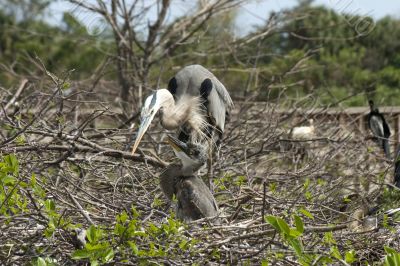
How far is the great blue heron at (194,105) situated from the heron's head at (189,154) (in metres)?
0.35

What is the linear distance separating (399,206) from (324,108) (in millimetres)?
3573

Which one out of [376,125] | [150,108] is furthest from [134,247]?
[376,125]

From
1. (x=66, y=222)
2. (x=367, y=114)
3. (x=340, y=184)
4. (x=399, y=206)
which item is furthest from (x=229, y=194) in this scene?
(x=367, y=114)

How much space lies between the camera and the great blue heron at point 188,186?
228 inches

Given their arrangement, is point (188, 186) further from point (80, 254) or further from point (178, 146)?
point (80, 254)

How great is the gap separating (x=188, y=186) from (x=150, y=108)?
68cm

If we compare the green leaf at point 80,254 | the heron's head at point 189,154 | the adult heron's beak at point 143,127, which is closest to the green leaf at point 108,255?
the green leaf at point 80,254

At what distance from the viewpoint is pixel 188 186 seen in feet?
19.6

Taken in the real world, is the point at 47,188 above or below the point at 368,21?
below

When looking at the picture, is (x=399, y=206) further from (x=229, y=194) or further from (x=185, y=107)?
(x=185, y=107)

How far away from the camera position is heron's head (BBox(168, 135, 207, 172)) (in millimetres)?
6078

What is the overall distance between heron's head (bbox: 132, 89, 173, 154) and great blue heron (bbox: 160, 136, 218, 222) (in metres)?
0.24

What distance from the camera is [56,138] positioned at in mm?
5789

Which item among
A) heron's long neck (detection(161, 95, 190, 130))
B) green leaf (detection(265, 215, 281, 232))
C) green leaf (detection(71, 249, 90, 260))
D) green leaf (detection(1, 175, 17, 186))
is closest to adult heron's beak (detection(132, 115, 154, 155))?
heron's long neck (detection(161, 95, 190, 130))
